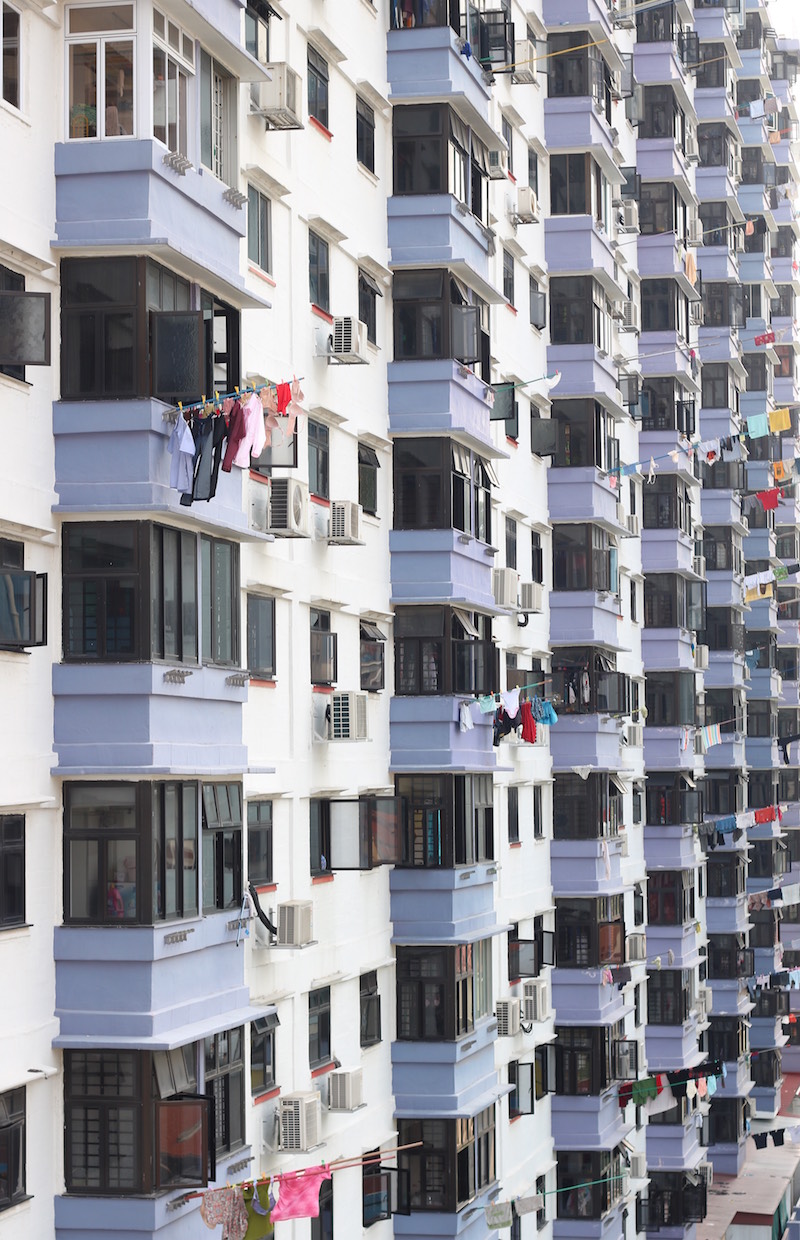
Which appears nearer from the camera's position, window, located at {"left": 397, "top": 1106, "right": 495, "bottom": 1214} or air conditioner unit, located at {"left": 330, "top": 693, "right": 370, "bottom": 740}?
air conditioner unit, located at {"left": 330, "top": 693, "right": 370, "bottom": 740}

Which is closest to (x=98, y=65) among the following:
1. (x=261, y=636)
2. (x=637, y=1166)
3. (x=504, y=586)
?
(x=261, y=636)

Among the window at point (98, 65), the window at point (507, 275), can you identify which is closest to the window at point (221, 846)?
the window at point (98, 65)

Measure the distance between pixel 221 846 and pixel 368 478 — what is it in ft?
27.2

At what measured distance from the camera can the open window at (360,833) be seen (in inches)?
971

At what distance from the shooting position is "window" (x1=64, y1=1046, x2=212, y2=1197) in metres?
17.4

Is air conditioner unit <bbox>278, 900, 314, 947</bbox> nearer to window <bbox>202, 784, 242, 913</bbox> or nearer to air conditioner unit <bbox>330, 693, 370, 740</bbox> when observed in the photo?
window <bbox>202, 784, 242, 913</bbox>

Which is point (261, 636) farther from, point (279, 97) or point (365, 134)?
point (365, 134)

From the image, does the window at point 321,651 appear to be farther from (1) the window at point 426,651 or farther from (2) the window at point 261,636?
(1) the window at point 426,651

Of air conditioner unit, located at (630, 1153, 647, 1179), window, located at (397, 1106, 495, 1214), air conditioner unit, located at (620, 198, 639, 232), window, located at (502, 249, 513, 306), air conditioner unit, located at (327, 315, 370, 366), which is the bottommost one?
air conditioner unit, located at (630, 1153, 647, 1179)

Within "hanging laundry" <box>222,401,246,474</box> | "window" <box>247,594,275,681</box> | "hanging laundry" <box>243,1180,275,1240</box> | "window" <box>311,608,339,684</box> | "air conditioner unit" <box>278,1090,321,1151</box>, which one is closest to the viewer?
"hanging laundry" <box>222,401,246,474</box>

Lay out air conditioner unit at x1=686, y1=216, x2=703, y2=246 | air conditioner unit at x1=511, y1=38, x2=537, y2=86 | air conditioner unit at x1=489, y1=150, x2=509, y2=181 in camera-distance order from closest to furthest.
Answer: air conditioner unit at x1=489, y1=150, x2=509, y2=181 → air conditioner unit at x1=511, y1=38, x2=537, y2=86 → air conditioner unit at x1=686, y1=216, x2=703, y2=246

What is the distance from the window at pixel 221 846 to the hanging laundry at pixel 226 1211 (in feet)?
8.58

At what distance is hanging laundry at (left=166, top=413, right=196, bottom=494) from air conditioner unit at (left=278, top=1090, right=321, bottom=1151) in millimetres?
7724

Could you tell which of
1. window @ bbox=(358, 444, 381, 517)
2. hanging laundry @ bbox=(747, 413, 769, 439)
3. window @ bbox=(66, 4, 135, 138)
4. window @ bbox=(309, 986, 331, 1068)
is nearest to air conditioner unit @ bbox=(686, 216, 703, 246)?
hanging laundry @ bbox=(747, 413, 769, 439)
